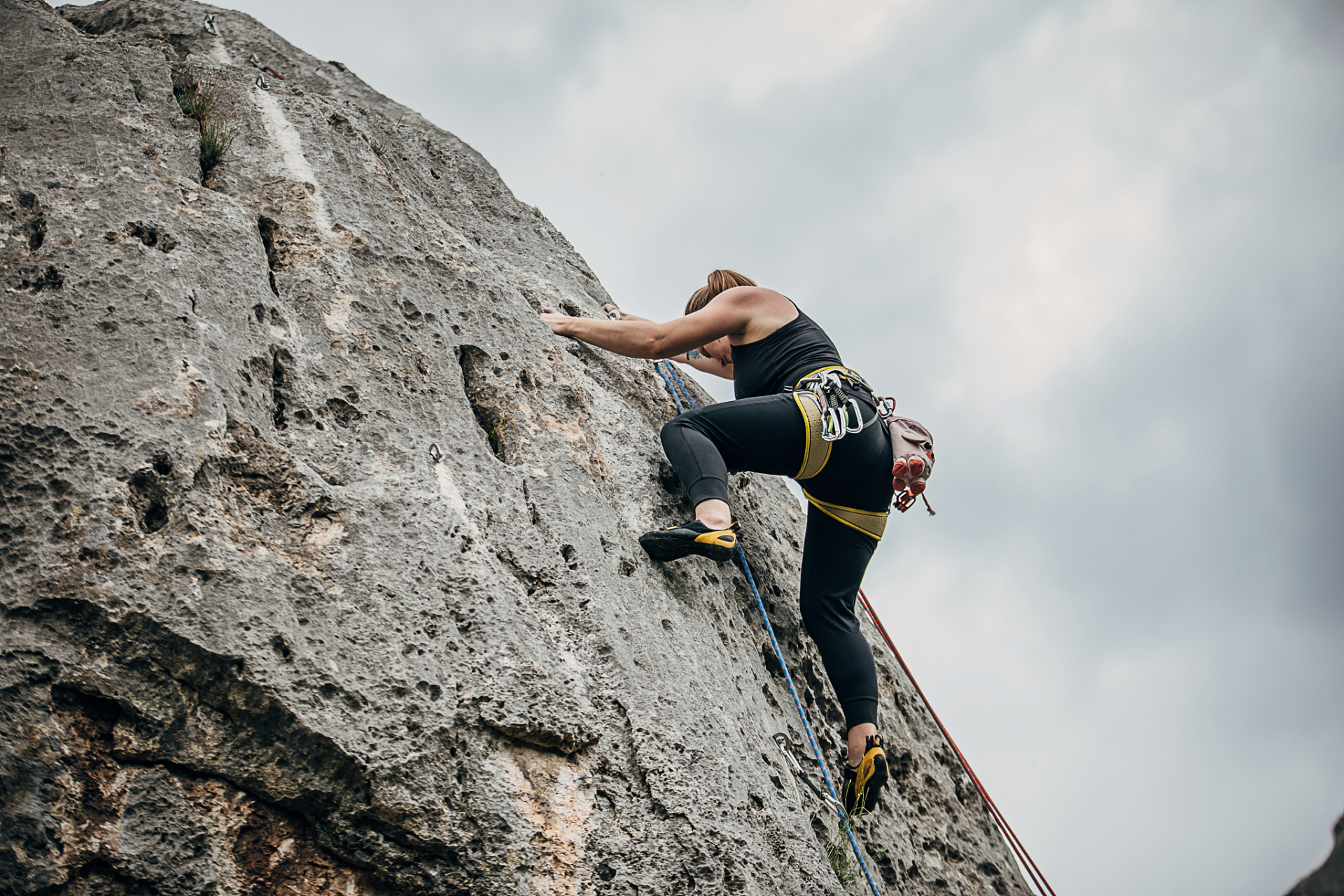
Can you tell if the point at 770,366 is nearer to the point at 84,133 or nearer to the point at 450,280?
the point at 450,280

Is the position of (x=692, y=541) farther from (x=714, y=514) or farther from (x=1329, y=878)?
(x=1329, y=878)

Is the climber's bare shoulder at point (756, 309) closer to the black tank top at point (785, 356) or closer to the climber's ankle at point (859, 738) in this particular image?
the black tank top at point (785, 356)

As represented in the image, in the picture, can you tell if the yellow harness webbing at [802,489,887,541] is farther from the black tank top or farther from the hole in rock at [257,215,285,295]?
the hole in rock at [257,215,285,295]

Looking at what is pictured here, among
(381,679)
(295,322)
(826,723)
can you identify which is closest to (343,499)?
(381,679)

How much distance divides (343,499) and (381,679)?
0.69m

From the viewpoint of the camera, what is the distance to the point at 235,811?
2369 millimetres

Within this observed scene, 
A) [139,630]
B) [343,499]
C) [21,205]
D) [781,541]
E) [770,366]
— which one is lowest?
[139,630]

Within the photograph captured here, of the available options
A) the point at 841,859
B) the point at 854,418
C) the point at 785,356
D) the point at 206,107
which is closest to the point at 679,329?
the point at 785,356

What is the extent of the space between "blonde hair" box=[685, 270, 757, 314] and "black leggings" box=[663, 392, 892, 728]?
958 mm

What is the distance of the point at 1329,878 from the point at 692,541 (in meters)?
2.87

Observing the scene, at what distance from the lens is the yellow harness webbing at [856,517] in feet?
13.6

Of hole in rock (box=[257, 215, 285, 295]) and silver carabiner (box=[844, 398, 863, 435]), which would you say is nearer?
hole in rock (box=[257, 215, 285, 295])

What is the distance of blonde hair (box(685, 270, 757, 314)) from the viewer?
470 cm

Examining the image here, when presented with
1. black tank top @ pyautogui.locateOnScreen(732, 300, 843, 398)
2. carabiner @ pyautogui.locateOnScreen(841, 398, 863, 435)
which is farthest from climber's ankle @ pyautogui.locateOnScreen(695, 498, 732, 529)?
black tank top @ pyautogui.locateOnScreen(732, 300, 843, 398)
